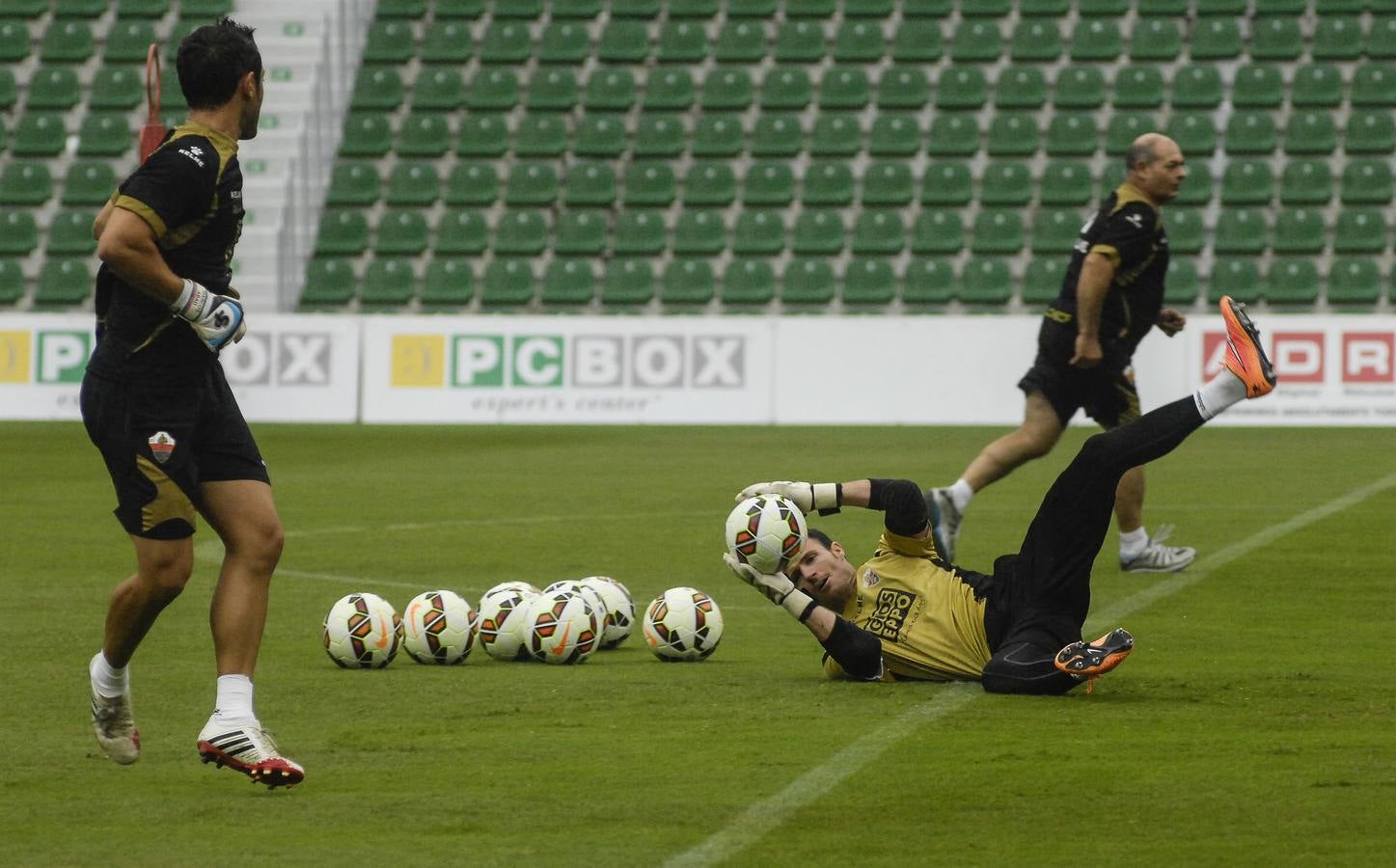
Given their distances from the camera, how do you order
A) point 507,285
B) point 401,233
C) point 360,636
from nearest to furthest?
point 360,636 → point 507,285 → point 401,233

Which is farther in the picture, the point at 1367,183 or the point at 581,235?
the point at 581,235

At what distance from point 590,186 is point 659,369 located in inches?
226

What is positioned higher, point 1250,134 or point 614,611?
point 1250,134

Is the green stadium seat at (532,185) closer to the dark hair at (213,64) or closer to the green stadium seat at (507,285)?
the green stadium seat at (507,285)

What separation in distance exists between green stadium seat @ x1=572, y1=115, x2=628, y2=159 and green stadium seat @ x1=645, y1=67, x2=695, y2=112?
1.91 feet

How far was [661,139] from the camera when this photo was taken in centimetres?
2986

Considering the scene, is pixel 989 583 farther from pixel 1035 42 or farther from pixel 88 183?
pixel 88 183

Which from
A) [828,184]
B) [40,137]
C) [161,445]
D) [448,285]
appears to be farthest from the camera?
[40,137]

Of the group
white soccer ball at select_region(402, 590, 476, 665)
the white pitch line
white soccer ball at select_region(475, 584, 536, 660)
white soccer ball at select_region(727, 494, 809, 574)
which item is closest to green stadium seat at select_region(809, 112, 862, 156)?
the white pitch line

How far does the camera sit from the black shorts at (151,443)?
605cm

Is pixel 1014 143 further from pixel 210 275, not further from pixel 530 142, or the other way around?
pixel 210 275

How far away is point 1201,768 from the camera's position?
19.7 ft

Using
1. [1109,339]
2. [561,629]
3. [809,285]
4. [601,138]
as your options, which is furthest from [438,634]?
[601,138]

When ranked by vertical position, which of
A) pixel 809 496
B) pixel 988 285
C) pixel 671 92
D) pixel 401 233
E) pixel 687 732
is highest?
pixel 671 92
